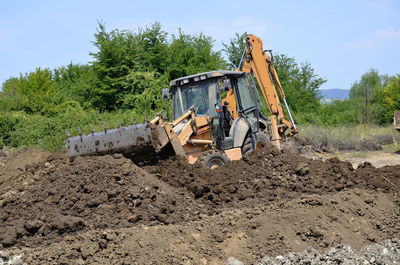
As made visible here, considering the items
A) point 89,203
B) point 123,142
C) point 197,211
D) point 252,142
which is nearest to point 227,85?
point 252,142

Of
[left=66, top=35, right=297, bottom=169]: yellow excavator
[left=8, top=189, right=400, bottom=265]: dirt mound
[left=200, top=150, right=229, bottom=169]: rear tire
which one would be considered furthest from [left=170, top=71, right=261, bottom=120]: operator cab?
[left=8, top=189, right=400, bottom=265]: dirt mound

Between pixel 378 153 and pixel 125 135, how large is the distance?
11.5 m

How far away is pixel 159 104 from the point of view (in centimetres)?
2170

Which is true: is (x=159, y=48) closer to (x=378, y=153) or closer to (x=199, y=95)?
(x=378, y=153)

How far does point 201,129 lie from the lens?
10.6m

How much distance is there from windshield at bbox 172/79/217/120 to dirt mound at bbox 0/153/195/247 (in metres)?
2.53

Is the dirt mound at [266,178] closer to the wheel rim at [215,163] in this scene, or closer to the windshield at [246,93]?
the wheel rim at [215,163]

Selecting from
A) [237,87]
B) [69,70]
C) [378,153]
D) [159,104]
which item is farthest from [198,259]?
[69,70]

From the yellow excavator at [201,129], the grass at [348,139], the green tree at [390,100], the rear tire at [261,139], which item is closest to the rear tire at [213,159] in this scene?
the yellow excavator at [201,129]

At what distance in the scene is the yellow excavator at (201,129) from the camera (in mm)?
9695

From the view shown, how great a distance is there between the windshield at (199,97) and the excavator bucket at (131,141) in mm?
1543

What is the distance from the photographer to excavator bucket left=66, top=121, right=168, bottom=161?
9.55m

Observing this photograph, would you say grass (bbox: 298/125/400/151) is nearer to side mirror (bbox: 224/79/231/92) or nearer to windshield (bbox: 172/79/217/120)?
windshield (bbox: 172/79/217/120)

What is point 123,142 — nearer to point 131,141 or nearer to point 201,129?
point 131,141
